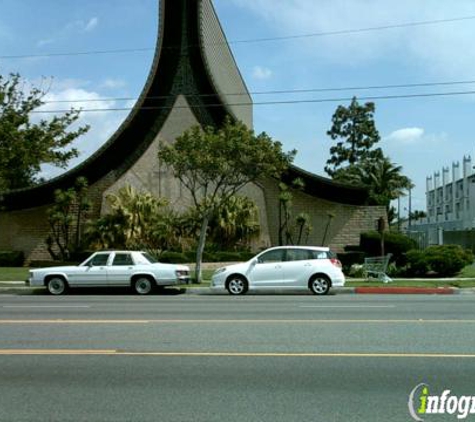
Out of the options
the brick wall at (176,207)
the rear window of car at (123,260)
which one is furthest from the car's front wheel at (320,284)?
the brick wall at (176,207)

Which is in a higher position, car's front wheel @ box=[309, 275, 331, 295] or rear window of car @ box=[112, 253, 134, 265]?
rear window of car @ box=[112, 253, 134, 265]

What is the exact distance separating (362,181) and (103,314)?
52.2 metres

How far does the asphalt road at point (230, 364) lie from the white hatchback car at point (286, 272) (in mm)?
6108

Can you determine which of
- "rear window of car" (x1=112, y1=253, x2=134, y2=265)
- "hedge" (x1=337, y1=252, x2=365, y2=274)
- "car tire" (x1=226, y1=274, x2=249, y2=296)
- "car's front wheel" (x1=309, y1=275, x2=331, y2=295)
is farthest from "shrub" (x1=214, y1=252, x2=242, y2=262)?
"car's front wheel" (x1=309, y1=275, x2=331, y2=295)

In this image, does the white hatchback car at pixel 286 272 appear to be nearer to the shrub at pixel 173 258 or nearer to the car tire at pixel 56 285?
the car tire at pixel 56 285

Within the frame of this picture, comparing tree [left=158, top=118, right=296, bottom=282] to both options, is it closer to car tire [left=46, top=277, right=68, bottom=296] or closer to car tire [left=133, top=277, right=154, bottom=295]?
car tire [left=133, top=277, right=154, bottom=295]

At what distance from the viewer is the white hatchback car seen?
19766 mm

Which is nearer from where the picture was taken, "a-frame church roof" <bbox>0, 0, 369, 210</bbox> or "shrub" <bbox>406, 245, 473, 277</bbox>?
"shrub" <bbox>406, 245, 473, 277</bbox>

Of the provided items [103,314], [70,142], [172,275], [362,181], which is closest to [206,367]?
[103,314]

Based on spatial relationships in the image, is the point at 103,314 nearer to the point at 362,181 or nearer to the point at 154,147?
the point at 154,147

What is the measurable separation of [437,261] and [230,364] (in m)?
20.9

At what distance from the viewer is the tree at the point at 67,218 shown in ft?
127

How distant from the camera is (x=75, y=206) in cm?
4034

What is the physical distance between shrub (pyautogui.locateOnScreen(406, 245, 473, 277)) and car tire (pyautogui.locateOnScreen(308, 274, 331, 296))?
890 centimetres
